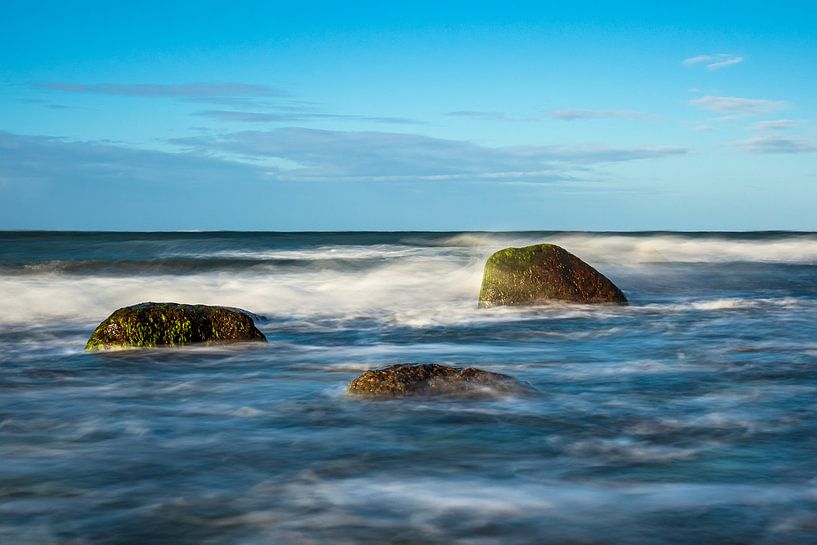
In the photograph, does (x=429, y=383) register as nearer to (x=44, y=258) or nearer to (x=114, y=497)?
(x=114, y=497)

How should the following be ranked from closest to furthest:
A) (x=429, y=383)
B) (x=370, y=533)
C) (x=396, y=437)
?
1. (x=370, y=533)
2. (x=396, y=437)
3. (x=429, y=383)

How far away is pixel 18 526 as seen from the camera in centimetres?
346

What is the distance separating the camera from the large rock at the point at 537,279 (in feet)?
39.8

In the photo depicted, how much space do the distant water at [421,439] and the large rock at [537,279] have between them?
145cm

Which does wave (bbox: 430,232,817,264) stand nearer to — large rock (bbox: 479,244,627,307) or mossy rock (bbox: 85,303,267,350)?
large rock (bbox: 479,244,627,307)

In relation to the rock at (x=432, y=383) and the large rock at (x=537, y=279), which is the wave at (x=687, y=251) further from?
the rock at (x=432, y=383)

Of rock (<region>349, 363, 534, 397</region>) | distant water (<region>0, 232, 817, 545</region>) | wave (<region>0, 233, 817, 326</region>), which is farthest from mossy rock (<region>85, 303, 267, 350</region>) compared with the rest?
rock (<region>349, 363, 534, 397</region>)

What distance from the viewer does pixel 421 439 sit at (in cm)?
471

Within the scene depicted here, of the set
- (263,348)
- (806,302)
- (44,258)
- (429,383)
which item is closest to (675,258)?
(806,302)

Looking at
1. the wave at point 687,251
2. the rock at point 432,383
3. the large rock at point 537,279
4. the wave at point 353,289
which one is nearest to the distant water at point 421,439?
the rock at point 432,383

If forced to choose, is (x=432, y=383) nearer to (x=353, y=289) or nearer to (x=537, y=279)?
(x=537, y=279)

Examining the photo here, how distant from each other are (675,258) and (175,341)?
867 inches

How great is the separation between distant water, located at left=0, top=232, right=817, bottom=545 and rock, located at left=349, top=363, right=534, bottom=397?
161 mm

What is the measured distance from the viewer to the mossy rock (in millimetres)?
8352
